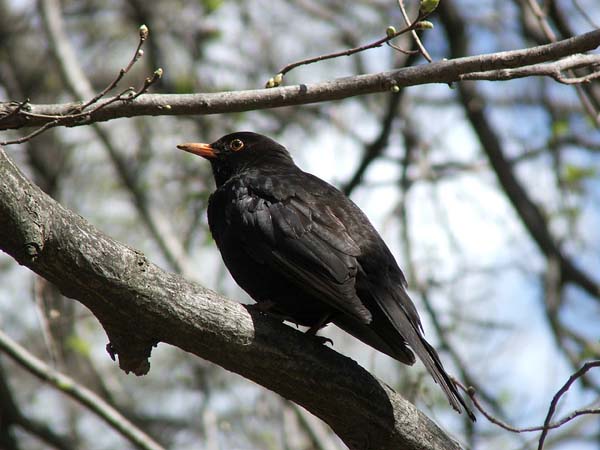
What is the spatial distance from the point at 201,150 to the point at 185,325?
2.82 meters

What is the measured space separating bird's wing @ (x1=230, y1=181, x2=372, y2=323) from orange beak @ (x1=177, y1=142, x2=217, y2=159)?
4.38 feet

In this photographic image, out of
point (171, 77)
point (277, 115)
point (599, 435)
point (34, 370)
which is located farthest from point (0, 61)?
point (599, 435)

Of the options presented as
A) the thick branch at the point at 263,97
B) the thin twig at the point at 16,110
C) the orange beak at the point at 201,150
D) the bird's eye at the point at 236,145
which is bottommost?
the thin twig at the point at 16,110

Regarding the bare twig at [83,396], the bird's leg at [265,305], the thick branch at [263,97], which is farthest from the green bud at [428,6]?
the bare twig at [83,396]

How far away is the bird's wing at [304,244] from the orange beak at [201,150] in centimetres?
134

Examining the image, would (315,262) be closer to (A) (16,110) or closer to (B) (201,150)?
(A) (16,110)

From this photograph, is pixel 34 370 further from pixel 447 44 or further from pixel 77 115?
pixel 447 44

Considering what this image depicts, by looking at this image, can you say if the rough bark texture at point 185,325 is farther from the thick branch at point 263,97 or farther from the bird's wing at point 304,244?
the thick branch at point 263,97

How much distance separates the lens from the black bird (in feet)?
14.3

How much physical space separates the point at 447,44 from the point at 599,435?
4.24 meters

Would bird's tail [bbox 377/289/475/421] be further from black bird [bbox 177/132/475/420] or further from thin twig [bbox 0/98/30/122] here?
thin twig [bbox 0/98/30/122]

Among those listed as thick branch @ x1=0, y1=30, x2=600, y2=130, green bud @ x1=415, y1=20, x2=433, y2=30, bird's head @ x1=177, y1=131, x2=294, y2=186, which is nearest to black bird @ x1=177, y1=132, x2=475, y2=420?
thick branch @ x1=0, y1=30, x2=600, y2=130

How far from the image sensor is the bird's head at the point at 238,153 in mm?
6316

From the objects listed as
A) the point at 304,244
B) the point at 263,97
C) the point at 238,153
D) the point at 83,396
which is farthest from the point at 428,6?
the point at 83,396
